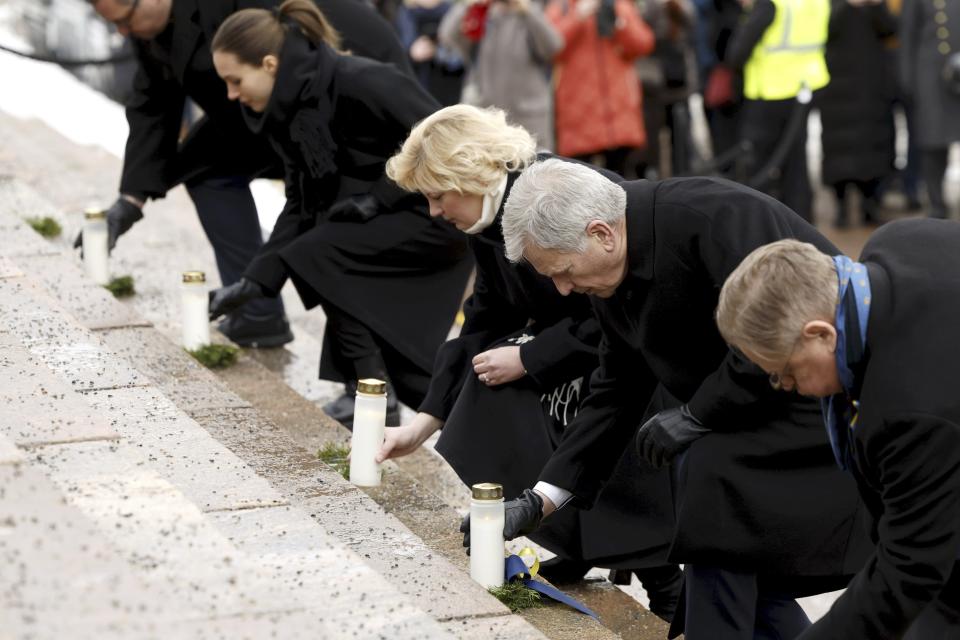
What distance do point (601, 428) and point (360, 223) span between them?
5.99 ft

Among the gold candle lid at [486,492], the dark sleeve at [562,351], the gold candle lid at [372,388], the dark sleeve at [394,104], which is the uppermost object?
the dark sleeve at [394,104]

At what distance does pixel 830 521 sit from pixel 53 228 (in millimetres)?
4698

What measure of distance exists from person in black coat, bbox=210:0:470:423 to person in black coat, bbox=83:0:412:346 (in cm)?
70

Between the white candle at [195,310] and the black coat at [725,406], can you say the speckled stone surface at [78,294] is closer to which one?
the white candle at [195,310]

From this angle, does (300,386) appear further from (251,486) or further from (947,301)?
(947,301)

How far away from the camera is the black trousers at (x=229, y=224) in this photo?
22.5 feet

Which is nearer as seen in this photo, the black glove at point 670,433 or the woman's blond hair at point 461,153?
the black glove at point 670,433

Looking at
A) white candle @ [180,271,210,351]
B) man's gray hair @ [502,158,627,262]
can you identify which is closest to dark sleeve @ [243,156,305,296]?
white candle @ [180,271,210,351]

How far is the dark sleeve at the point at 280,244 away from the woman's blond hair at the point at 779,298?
10.2 feet

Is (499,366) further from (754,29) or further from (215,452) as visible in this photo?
(754,29)

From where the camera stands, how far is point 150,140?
22.2 feet

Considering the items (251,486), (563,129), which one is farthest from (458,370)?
(563,129)

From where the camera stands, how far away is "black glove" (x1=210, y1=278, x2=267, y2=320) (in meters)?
5.89

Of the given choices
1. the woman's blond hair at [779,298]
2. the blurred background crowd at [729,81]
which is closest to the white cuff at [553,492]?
the woman's blond hair at [779,298]
